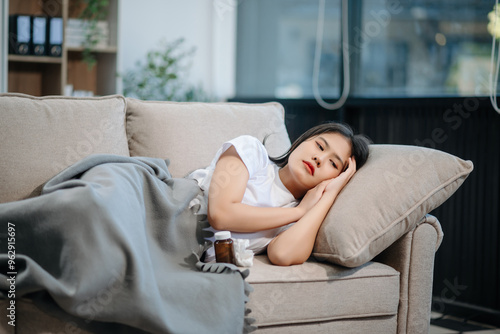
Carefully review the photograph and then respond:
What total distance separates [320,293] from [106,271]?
64 cm

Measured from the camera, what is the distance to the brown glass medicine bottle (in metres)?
1.62

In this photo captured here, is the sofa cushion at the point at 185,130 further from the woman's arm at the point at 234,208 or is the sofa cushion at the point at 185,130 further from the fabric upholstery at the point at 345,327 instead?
the fabric upholstery at the point at 345,327

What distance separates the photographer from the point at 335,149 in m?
1.85

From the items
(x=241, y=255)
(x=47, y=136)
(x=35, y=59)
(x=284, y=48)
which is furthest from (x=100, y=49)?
(x=241, y=255)

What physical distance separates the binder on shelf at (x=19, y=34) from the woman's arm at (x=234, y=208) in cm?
205

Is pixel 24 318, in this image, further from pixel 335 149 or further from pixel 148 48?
pixel 148 48

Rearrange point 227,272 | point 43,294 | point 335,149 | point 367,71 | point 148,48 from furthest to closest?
point 148,48 → point 367,71 → point 335,149 → point 227,272 → point 43,294

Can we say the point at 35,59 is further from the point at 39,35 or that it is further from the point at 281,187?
the point at 281,187

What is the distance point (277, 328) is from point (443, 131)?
5.22 ft

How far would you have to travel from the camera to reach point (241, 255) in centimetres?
164

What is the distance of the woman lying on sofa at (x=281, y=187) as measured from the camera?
1692mm

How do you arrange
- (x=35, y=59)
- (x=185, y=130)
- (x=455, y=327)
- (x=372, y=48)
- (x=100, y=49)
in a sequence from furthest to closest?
1. (x=100, y=49)
2. (x=35, y=59)
3. (x=372, y=48)
4. (x=455, y=327)
5. (x=185, y=130)

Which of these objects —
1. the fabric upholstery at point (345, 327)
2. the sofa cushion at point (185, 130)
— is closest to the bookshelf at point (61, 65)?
the sofa cushion at point (185, 130)

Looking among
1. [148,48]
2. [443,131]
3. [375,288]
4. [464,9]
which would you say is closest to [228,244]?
[375,288]
